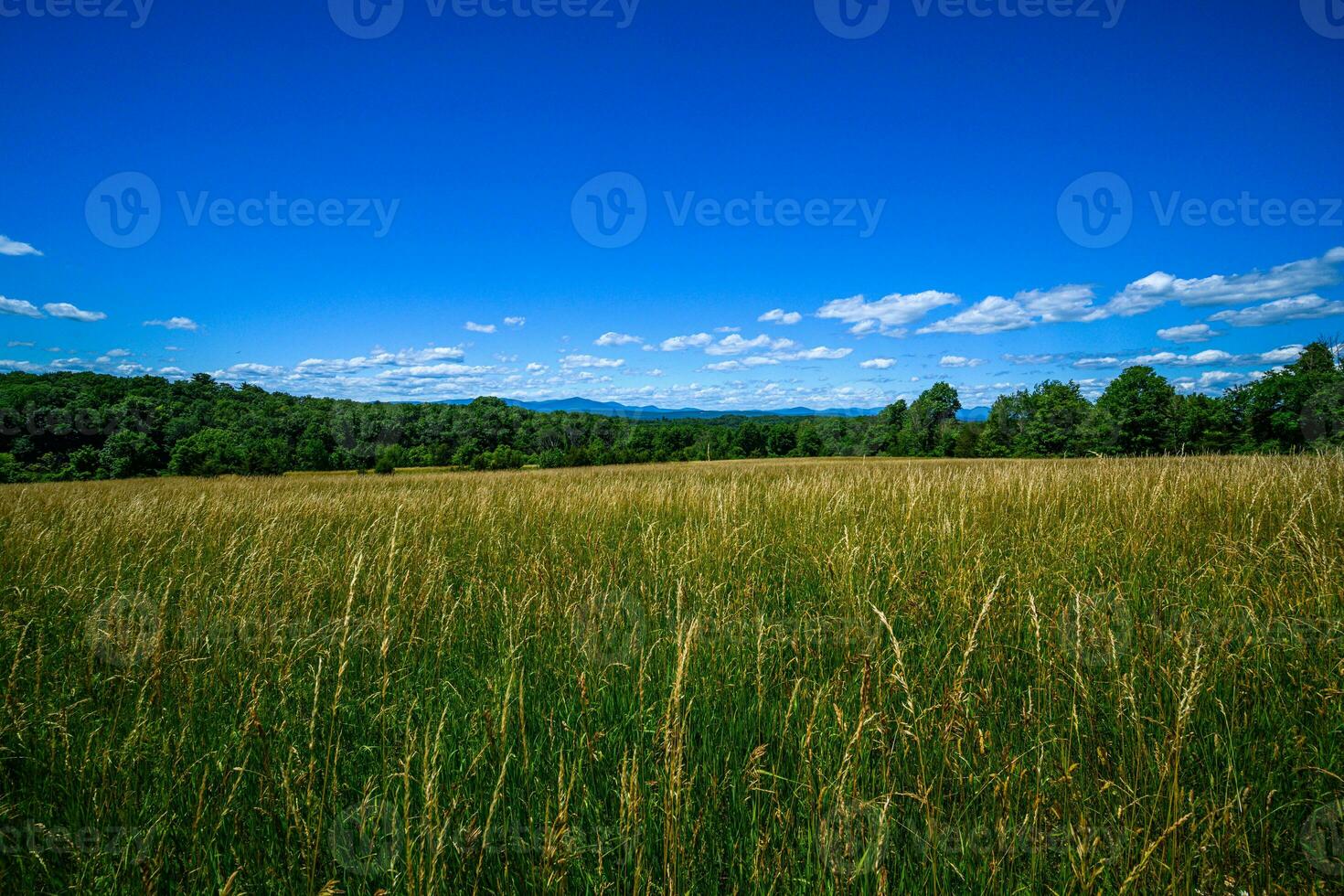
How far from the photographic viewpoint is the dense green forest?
1377 inches

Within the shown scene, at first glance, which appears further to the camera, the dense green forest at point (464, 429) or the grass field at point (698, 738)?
the dense green forest at point (464, 429)

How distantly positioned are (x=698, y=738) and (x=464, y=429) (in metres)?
61.7

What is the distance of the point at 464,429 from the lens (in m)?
58.9

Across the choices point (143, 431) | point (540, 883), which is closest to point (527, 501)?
point (540, 883)

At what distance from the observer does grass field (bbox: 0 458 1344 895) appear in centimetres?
132

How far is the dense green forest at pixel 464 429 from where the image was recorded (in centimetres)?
3497

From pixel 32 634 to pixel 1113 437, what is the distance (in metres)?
72.8

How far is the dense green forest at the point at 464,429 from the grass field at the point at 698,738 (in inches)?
912

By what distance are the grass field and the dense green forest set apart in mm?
23155

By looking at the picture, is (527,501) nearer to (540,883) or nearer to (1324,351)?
(540,883)

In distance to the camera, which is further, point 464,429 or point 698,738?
point 464,429

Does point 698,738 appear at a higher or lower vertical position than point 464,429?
lower

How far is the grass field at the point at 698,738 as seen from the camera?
1.32m

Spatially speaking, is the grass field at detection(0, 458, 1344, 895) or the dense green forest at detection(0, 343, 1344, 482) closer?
the grass field at detection(0, 458, 1344, 895)
